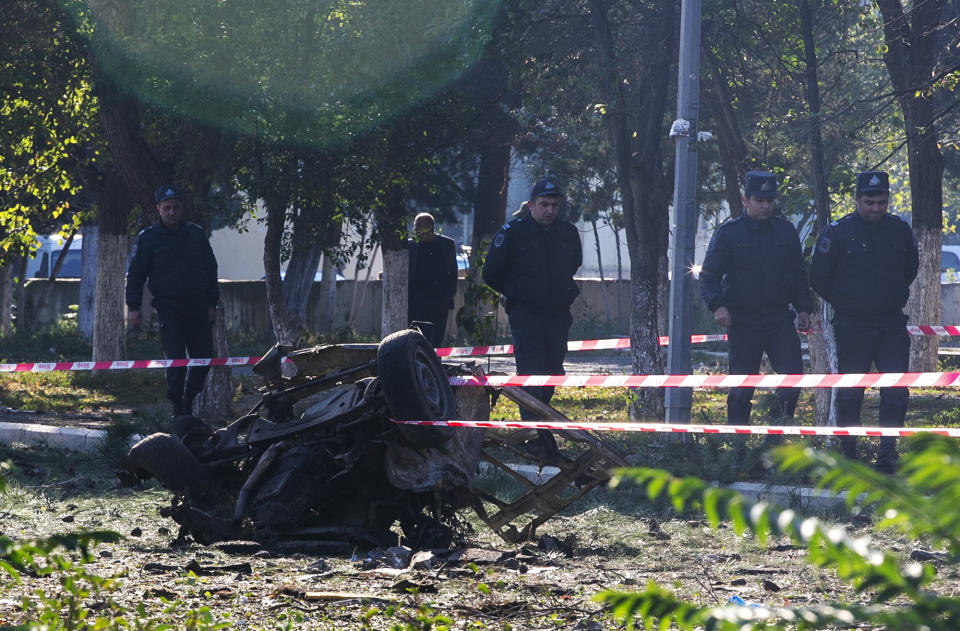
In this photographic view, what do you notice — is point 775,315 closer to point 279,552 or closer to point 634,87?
point 279,552

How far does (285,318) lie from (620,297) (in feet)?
57.5

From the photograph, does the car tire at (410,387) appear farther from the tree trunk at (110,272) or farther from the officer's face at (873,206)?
the tree trunk at (110,272)

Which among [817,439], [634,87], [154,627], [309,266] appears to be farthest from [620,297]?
[154,627]

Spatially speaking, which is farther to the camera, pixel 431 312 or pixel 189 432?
pixel 431 312

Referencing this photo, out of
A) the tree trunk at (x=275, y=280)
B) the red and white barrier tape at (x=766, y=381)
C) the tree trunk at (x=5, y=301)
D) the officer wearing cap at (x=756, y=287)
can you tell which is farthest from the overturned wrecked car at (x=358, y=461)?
the tree trunk at (x=5, y=301)

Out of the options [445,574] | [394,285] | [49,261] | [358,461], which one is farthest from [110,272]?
[49,261]

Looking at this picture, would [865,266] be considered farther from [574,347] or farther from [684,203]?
[574,347]

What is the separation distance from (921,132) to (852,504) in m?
9.63

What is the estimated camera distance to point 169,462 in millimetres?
5789

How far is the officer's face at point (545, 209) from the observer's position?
8156 millimetres

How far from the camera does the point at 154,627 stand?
3699mm

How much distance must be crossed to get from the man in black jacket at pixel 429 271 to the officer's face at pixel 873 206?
194 inches

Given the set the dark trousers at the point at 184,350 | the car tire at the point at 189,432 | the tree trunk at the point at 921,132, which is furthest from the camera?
the tree trunk at the point at 921,132

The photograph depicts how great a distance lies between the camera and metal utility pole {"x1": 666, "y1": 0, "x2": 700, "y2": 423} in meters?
8.86
